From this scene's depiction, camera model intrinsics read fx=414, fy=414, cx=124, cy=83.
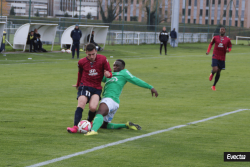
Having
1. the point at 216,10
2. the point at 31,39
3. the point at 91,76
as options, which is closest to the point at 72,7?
the point at 31,39

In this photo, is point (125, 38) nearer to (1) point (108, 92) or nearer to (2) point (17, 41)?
(2) point (17, 41)

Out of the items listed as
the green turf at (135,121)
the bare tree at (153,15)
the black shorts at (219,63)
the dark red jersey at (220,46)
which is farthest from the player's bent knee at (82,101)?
the bare tree at (153,15)

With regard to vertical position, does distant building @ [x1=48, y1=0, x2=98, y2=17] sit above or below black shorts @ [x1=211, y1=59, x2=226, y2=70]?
above

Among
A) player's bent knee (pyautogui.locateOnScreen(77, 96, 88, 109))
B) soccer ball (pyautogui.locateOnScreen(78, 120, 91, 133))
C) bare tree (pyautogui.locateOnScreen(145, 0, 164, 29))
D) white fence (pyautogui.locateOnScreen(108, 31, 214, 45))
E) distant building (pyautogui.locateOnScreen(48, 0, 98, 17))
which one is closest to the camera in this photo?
soccer ball (pyautogui.locateOnScreen(78, 120, 91, 133))

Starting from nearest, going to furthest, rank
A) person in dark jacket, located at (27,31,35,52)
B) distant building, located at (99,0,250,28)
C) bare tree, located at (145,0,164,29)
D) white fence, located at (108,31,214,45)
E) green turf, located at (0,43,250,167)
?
green turf, located at (0,43,250,167) → person in dark jacket, located at (27,31,35,52) → white fence, located at (108,31,214,45) → bare tree, located at (145,0,164,29) → distant building, located at (99,0,250,28)

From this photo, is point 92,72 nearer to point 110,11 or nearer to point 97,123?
point 97,123

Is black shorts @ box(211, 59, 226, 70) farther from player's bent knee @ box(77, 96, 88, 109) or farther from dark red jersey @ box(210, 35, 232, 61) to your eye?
player's bent knee @ box(77, 96, 88, 109)

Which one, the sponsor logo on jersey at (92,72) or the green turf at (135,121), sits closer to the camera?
the green turf at (135,121)

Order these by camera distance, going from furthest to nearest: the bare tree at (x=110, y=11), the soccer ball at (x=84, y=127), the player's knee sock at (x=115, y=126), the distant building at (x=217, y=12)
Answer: the distant building at (x=217, y=12) → the bare tree at (x=110, y=11) → the player's knee sock at (x=115, y=126) → the soccer ball at (x=84, y=127)

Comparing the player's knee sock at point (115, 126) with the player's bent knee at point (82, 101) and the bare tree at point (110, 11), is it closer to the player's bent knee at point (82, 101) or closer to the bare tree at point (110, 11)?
the player's bent knee at point (82, 101)

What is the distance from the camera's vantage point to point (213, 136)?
279 inches

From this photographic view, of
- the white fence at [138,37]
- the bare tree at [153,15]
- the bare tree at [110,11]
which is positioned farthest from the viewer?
the bare tree at [153,15]

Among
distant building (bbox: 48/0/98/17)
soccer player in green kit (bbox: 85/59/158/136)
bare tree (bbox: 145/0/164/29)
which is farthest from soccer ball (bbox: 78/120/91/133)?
bare tree (bbox: 145/0/164/29)

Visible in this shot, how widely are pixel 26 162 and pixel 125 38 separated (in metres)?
39.0
